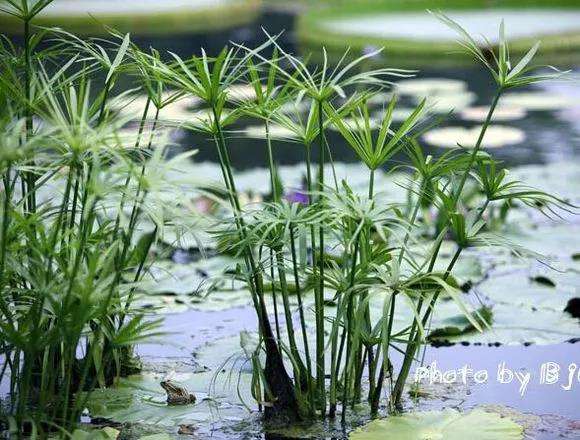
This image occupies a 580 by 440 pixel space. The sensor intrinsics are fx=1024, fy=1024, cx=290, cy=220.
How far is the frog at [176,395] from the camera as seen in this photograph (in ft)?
5.91

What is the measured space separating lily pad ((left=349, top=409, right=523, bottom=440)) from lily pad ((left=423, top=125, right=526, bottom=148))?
2.17 meters

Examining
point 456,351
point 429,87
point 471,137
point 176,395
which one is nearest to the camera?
point 176,395

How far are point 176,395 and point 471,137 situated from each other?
7.64 feet

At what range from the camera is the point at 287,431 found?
1.68 m

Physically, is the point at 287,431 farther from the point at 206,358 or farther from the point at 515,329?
the point at 515,329

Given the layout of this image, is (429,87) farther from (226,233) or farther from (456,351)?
(226,233)

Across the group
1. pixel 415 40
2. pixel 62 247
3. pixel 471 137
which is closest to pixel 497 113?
pixel 471 137

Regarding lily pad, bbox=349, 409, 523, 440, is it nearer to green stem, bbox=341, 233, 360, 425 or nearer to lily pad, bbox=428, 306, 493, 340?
green stem, bbox=341, 233, 360, 425

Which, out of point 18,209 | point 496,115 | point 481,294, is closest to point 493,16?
point 496,115

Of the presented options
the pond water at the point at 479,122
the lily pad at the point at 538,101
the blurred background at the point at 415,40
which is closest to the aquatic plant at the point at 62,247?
the blurred background at the point at 415,40

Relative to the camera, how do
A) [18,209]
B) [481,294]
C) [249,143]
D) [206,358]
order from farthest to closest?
[249,143] → [481,294] → [206,358] → [18,209]

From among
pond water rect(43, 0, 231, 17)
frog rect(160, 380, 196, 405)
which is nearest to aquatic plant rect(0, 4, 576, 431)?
frog rect(160, 380, 196, 405)

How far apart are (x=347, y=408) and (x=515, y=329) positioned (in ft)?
1.86

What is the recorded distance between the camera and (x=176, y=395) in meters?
1.80
